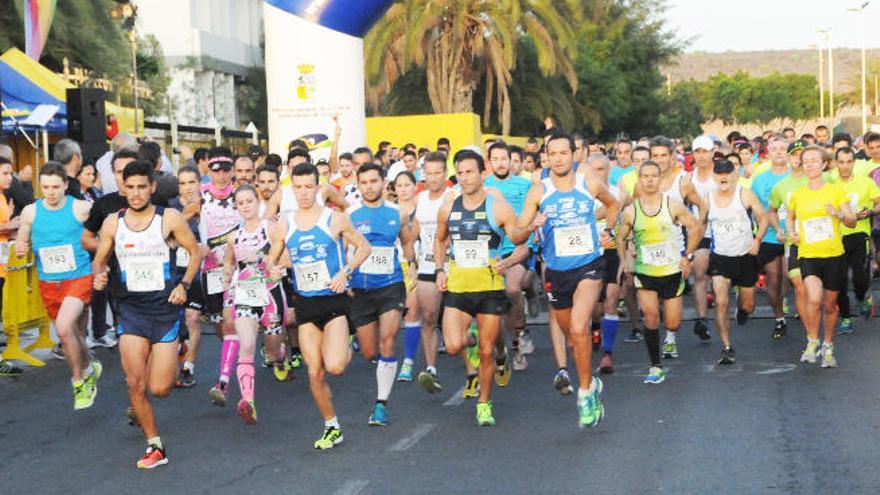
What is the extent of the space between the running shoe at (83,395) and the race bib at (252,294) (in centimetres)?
129

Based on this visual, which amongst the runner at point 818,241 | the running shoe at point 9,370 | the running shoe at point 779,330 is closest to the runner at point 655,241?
the runner at point 818,241

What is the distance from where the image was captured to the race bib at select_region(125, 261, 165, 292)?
8.69 metres

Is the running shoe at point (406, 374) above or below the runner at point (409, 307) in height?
below

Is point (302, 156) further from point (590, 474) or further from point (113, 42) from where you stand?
point (113, 42)

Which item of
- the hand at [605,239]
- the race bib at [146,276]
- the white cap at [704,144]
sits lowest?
the race bib at [146,276]

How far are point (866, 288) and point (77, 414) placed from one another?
7.89m

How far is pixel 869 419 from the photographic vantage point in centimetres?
916

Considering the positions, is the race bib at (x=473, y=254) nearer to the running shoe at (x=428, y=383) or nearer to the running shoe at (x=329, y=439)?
the running shoe at (x=428, y=383)

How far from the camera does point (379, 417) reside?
9484 mm

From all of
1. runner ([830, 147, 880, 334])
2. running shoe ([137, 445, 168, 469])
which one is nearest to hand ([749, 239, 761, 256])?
runner ([830, 147, 880, 334])

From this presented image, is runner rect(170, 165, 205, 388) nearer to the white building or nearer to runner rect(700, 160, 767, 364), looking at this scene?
runner rect(700, 160, 767, 364)

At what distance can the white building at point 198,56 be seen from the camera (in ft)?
202

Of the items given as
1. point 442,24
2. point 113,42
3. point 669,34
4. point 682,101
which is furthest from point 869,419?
point 682,101

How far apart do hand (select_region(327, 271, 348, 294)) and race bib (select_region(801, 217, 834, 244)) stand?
4.74 metres
